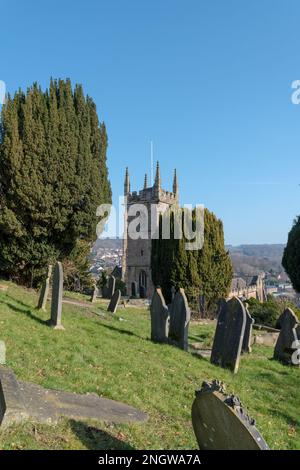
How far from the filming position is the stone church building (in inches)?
1861

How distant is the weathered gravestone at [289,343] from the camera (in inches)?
439

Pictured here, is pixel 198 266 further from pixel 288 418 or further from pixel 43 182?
pixel 288 418

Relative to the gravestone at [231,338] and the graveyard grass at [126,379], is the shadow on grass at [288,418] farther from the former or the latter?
the gravestone at [231,338]

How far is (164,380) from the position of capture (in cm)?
718

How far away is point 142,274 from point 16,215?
34.2 meters

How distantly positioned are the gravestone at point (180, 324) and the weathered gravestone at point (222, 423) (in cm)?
626

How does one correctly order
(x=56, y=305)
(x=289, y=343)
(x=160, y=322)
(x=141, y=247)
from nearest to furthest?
(x=56, y=305)
(x=160, y=322)
(x=289, y=343)
(x=141, y=247)

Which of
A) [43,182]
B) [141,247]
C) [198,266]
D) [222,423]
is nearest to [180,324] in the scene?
[222,423]

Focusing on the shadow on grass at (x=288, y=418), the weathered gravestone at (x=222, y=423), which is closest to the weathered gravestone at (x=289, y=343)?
the shadow on grass at (x=288, y=418)

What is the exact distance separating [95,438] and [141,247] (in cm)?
4495

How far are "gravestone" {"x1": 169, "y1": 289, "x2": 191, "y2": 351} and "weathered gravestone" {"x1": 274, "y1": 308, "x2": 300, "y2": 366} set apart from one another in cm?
302

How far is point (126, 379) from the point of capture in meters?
6.79

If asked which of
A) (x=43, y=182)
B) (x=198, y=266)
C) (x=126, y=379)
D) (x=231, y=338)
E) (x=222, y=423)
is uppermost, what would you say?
(x=43, y=182)

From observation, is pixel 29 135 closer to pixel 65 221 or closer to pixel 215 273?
pixel 65 221
